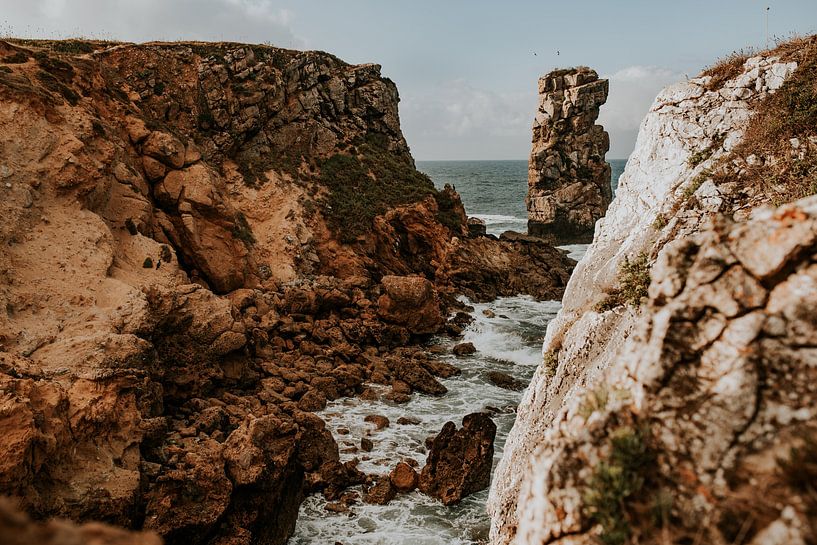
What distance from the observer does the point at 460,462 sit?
1612cm

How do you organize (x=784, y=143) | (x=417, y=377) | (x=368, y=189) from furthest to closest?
(x=368, y=189) < (x=417, y=377) < (x=784, y=143)

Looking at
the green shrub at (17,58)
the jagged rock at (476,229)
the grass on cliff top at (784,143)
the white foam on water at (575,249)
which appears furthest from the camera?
the white foam on water at (575,249)

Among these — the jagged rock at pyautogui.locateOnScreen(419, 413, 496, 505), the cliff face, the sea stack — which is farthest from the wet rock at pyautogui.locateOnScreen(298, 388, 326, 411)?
the sea stack

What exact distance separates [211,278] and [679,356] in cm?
2572

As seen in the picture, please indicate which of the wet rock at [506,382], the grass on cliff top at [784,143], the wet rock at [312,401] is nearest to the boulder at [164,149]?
the wet rock at [312,401]

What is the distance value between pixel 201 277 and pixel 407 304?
11404 mm

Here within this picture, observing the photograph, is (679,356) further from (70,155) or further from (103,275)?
(70,155)

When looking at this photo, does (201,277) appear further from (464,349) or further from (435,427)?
(464,349)

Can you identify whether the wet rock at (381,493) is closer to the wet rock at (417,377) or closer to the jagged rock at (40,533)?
the wet rock at (417,377)

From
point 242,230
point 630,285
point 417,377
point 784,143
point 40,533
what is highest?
point 784,143

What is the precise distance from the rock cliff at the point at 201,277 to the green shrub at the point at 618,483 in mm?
10721

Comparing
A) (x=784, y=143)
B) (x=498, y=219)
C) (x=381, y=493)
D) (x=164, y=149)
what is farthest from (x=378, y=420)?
(x=498, y=219)

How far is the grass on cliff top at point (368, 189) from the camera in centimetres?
3712

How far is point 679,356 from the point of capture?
4168 millimetres
